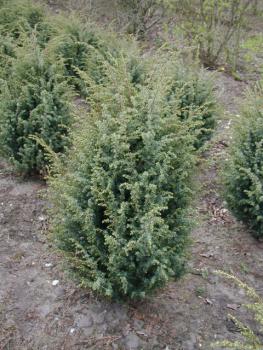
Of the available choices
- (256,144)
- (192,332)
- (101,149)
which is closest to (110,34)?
(256,144)

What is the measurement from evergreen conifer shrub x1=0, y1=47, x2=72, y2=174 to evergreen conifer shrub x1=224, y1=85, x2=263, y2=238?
1.81 m

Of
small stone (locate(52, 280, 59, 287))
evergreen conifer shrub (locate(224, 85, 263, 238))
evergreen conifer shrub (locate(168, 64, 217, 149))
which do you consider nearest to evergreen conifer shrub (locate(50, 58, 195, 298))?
small stone (locate(52, 280, 59, 287))

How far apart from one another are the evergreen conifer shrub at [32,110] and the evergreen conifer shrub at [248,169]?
1.81m

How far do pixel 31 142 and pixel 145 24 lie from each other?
223 inches

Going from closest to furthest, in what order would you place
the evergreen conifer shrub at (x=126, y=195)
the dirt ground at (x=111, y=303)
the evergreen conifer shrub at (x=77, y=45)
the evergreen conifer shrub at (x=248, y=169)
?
1. the evergreen conifer shrub at (x=126, y=195)
2. the dirt ground at (x=111, y=303)
3. the evergreen conifer shrub at (x=248, y=169)
4. the evergreen conifer shrub at (x=77, y=45)

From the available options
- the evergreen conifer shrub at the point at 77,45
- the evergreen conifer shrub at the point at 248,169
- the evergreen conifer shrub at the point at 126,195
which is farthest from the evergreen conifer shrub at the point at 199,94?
the evergreen conifer shrub at the point at 126,195

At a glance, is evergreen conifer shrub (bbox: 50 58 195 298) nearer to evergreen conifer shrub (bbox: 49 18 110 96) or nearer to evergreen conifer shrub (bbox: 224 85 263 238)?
evergreen conifer shrub (bbox: 224 85 263 238)

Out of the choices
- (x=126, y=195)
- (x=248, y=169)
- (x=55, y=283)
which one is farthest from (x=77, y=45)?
(x=126, y=195)

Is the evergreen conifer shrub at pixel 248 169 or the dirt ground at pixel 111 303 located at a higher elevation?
the evergreen conifer shrub at pixel 248 169

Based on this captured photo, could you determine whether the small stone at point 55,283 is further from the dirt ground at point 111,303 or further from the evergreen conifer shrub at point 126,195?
the evergreen conifer shrub at point 126,195

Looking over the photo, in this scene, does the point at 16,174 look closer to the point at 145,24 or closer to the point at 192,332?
the point at 192,332

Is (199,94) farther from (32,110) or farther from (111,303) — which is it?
(111,303)

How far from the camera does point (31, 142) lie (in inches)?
187

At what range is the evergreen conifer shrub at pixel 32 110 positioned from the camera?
470 centimetres
